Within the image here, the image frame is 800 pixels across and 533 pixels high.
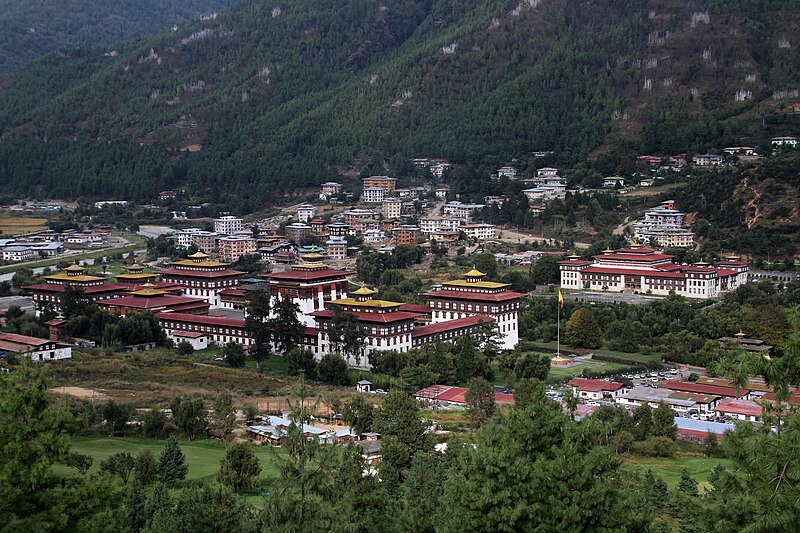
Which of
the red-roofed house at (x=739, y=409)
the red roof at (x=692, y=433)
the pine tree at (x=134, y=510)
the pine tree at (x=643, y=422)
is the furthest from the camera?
the red-roofed house at (x=739, y=409)

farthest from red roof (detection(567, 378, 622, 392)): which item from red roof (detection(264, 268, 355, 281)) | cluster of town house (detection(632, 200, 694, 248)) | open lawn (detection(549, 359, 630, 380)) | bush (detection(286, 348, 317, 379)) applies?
cluster of town house (detection(632, 200, 694, 248))

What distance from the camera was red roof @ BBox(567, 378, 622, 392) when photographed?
142 ft

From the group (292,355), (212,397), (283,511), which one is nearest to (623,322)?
(292,355)

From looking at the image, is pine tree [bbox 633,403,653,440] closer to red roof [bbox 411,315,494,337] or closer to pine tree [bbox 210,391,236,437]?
pine tree [bbox 210,391,236,437]

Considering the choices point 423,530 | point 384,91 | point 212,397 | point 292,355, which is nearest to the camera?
point 423,530

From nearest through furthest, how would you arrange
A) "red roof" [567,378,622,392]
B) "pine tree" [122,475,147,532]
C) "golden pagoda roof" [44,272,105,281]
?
"pine tree" [122,475,147,532], "red roof" [567,378,622,392], "golden pagoda roof" [44,272,105,281]

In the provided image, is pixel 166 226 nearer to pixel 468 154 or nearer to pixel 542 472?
pixel 468 154

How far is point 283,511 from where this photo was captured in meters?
14.6

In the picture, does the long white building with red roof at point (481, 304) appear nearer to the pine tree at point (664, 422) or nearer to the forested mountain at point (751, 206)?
the pine tree at point (664, 422)

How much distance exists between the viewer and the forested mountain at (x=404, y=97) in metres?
109

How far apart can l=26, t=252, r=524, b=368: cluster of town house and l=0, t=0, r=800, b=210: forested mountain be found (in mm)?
44510

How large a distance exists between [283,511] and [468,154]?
95659 millimetres

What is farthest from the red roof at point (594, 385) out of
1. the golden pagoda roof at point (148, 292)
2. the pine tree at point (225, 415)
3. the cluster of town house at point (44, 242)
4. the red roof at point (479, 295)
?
the cluster of town house at point (44, 242)

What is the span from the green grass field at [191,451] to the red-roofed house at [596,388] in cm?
1551
